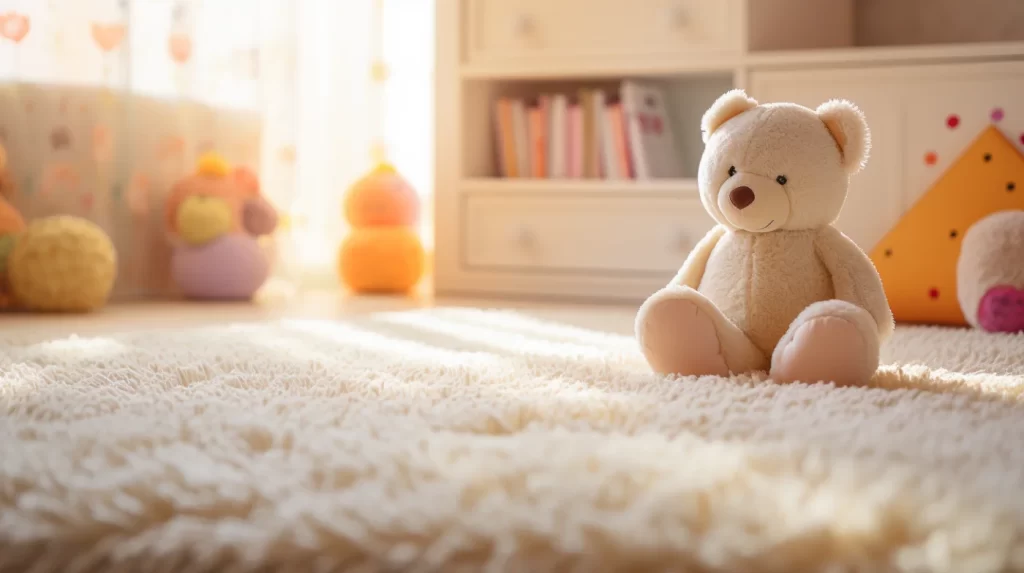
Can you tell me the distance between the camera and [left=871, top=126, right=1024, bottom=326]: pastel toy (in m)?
1.68

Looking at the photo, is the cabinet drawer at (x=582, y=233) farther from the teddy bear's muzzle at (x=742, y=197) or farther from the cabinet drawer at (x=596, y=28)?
the teddy bear's muzzle at (x=742, y=197)

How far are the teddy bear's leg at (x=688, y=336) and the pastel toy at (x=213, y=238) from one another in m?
1.38

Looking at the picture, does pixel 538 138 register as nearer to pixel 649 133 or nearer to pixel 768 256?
pixel 649 133

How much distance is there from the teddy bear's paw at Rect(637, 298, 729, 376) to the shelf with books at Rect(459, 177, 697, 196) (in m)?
1.10

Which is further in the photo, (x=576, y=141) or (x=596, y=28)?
(x=576, y=141)

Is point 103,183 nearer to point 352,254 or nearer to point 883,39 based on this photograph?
point 352,254

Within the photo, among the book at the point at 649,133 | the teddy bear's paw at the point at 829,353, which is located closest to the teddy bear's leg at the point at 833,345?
the teddy bear's paw at the point at 829,353

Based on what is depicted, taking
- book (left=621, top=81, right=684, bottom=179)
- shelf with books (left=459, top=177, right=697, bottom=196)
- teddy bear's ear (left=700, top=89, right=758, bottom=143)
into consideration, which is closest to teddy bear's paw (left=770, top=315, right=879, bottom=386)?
teddy bear's ear (left=700, top=89, right=758, bottom=143)

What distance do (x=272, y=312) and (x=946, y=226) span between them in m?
1.25

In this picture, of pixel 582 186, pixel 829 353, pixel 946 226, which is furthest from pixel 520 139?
pixel 829 353

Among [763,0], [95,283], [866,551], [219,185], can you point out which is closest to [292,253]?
[219,185]

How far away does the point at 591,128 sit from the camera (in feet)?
7.49

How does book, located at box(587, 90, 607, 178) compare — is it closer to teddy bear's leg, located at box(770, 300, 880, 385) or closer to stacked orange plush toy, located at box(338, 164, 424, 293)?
stacked orange plush toy, located at box(338, 164, 424, 293)

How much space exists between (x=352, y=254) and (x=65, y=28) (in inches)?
31.3
